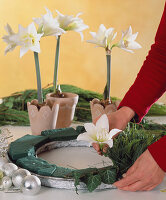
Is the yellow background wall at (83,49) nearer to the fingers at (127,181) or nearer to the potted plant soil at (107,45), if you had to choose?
the potted plant soil at (107,45)

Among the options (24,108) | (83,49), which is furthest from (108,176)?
(83,49)

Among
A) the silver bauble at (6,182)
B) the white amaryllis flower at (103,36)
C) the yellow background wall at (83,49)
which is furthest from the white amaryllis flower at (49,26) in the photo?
the yellow background wall at (83,49)

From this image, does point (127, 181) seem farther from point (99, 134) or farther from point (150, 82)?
point (150, 82)

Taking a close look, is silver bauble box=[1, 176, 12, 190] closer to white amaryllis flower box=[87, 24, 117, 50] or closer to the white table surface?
the white table surface

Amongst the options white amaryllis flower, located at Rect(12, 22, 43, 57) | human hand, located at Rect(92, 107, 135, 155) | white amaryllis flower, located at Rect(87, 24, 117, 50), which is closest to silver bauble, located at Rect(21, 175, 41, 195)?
human hand, located at Rect(92, 107, 135, 155)

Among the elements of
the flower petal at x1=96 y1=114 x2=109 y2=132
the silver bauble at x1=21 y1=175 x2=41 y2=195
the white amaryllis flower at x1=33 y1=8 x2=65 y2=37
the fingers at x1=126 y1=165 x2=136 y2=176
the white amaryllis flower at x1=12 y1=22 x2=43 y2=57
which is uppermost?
the white amaryllis flower at x1=33 y1=8 x2=65 y2=37

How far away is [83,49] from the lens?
327 centimetres

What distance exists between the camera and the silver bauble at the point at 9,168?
3.30 feet

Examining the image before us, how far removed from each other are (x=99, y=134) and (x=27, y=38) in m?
0.54

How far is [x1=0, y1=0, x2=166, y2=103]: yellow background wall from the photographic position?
3150 millimetres

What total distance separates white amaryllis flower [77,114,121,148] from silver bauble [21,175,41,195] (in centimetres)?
15

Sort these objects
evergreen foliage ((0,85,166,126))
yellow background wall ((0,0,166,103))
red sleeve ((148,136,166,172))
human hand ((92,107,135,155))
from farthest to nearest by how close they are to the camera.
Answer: yellow background wall ((0,0,166,103)) < evergreen foliage ((0,85,166,126)) < human hand ((92,107,135,155)) < red sleeve ((148,136,166,172))

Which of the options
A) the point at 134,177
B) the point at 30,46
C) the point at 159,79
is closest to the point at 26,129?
the point at 30,46

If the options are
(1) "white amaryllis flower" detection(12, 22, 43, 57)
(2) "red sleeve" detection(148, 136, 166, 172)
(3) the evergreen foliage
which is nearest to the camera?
(2) "red sleeve" detection(148, 136, 166, 172)
